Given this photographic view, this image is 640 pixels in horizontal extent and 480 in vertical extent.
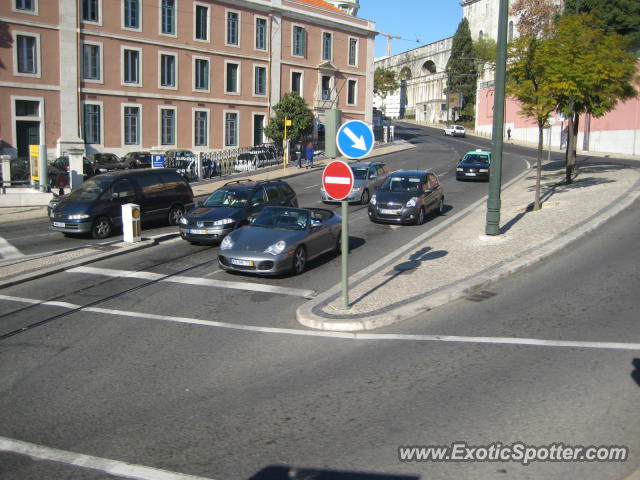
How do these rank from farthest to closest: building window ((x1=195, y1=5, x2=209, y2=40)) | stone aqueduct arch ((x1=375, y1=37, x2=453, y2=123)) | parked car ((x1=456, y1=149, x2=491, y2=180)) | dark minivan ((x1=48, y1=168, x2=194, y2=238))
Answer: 1. stone aqueduct arch ((x1=375, y1=37, x2=453, y2=123))
2. building window ((x1=195, y1=5, x2=209, y2=40))
3. parked car ((x1=456, y1=149, x2=491, y2=180))
4. dark minivan ((x1=48, y1=168, x2=194, y2=238))

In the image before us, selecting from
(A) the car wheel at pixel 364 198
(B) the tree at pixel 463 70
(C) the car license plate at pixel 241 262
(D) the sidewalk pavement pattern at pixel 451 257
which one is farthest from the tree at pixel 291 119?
(B) the tree at pixel 463 70

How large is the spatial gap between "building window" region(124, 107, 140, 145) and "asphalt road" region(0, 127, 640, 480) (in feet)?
106

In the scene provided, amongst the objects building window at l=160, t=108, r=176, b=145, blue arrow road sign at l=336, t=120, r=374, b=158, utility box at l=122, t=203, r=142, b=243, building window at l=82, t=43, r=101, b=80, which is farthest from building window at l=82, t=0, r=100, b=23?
blue arrow road sign at l=336, t=120, r=374, b=158

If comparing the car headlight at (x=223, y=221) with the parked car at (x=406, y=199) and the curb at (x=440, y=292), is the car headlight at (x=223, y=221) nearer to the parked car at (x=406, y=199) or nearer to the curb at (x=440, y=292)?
the curb at (x=440, y=292)

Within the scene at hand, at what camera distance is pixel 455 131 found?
76188mm

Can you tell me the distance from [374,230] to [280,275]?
641 cm

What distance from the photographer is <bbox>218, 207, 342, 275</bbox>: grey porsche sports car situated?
12.8 metres

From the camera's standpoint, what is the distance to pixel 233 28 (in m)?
47.6

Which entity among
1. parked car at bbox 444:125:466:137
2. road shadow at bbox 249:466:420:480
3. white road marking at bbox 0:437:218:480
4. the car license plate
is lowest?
white road marking at bbox 0:437:218:480

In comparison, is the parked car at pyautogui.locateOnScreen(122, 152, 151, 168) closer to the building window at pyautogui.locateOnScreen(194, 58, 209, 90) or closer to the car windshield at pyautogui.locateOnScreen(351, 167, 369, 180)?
the building window at pyautogui.locateOnScreen(194, 58, 209, 90)

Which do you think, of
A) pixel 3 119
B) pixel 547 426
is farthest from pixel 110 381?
pixel 3 119

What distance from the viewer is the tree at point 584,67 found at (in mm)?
19062

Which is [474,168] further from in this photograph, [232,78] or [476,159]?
[232,78]

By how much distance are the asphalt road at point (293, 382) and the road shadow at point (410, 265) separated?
1.35 metres
